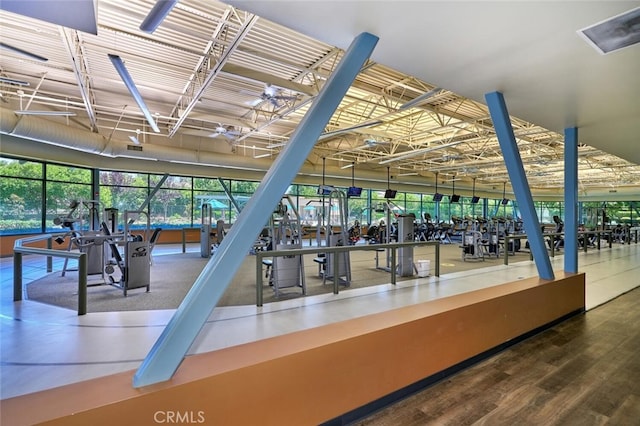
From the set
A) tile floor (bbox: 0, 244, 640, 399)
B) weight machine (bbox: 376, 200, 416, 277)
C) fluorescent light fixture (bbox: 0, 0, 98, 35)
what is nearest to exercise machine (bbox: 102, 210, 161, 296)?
tile floor (bbox: 0, 244, 640, 399)

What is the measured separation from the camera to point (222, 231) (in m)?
9.27

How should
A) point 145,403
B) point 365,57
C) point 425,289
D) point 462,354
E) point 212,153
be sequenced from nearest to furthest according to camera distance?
point 145,403 < point 365,57 < point 462,354 < point 425,289 < point 212,153

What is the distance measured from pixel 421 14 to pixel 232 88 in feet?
18.7

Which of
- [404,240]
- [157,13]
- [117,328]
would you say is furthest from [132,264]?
[404,240]

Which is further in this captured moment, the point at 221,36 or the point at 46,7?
the point at 221,36

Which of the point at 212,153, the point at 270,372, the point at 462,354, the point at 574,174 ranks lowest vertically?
the point at 462,354

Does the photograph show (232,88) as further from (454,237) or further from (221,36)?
(454,237)

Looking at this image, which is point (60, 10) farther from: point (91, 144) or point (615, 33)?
point (91, 144)

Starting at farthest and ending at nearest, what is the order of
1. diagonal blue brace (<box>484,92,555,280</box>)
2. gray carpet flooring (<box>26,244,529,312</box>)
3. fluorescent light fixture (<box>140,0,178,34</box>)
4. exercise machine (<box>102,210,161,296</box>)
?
1. exercise machine (<box>102,210,161,296</box>)
2. gray carpet flooring (<box>26,244,529,312</box>)
3. diagonal blue brace (<box>484,92,555,280</box>)
4. fluorescent light fixture (<box>140,0,178,34</box>)

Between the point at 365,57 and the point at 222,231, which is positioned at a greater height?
the point at 365,57

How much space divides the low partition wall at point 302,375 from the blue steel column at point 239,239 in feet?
0.42

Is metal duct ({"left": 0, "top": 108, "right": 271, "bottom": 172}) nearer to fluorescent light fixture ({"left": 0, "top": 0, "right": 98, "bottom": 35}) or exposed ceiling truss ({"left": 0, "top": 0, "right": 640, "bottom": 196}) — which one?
exposed ceiling truss ({"left": 0, "top": 0, "right": 640, "bottom": 196})

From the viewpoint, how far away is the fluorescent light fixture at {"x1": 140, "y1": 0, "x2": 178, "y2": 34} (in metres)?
2.35

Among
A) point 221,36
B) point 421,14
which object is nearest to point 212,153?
point 221,36
